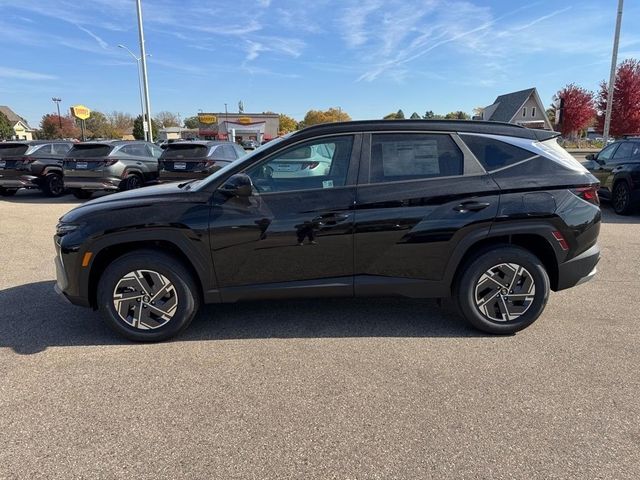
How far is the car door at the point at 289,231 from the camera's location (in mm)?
3639

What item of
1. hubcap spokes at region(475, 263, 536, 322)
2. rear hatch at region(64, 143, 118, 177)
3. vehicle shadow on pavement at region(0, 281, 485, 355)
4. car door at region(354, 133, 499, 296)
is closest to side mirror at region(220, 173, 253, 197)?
car door at region(354, 133, 499, 296)

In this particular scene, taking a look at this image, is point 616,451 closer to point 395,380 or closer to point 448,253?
point 395,380

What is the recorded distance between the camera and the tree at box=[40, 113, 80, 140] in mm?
96500

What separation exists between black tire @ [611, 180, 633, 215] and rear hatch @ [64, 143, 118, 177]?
12.5m

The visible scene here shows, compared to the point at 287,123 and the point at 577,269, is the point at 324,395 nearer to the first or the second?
the point at 577,269

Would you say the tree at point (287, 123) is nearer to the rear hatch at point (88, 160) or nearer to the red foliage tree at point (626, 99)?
the red foliage tree at point (626, 99)

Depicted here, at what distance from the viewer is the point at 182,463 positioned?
2.39 m

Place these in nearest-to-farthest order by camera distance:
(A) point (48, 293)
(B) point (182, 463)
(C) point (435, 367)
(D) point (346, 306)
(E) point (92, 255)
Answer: (B) point (182, 463)
(C) point (435, 367)
(E) point (92, 255)
(D) point (346, 306)
(A) point (48, 293)

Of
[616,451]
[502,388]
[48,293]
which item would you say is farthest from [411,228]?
[48,293]

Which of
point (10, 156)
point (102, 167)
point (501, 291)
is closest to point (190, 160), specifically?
point (102, 167)

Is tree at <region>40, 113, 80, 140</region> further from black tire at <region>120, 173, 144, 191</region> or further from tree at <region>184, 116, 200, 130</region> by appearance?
black tire at <region>120, 173, 144, 191</region>

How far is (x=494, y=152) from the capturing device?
12.6 ft

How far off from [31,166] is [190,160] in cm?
544

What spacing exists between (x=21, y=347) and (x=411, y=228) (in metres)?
3.42
